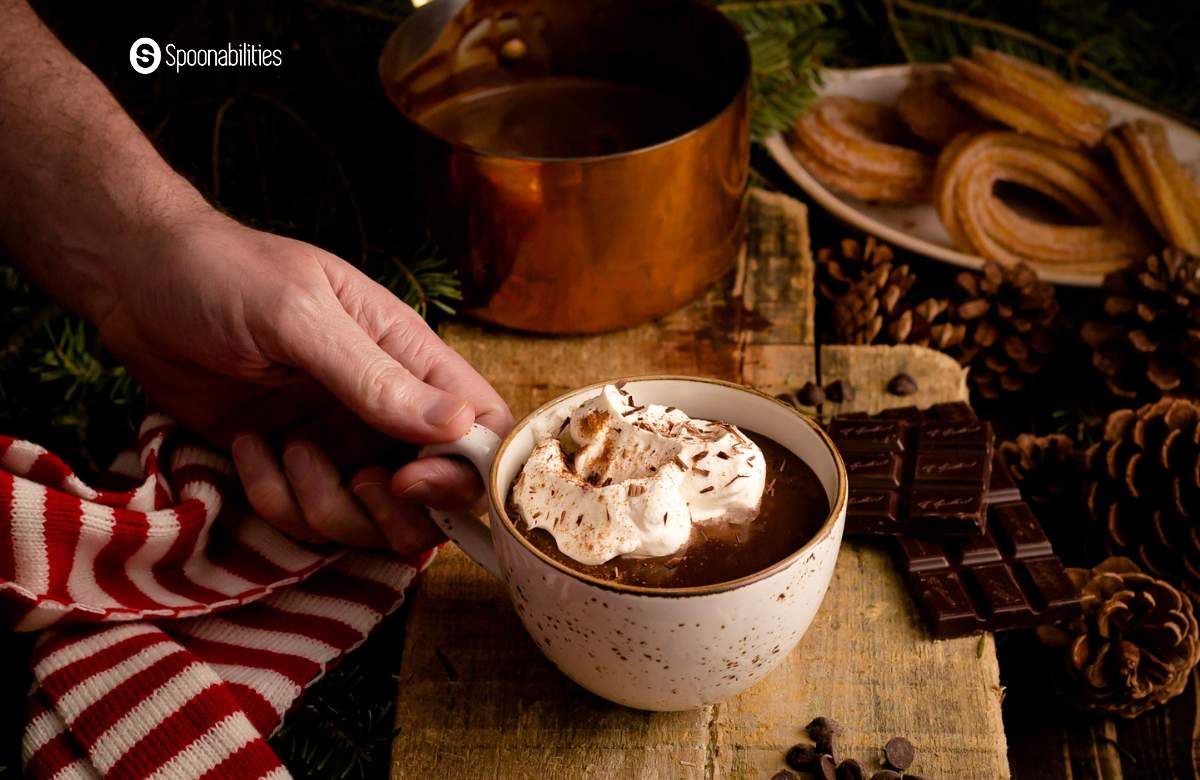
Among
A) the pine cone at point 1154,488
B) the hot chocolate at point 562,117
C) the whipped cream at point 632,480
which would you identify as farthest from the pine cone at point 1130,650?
the hot chocolate at point 562,117

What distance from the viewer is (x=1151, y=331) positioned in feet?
5.35

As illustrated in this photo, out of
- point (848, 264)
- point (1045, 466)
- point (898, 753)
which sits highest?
point (898, 753)

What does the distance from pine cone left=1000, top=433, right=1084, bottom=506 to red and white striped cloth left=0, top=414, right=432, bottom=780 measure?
2.81ft

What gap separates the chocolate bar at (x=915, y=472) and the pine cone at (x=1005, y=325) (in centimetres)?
38

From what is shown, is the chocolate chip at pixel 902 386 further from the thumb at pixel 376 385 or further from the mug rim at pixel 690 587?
the thumb at pixel 376 385

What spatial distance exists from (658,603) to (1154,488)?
893 millimetres

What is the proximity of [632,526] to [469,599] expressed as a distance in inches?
13.9

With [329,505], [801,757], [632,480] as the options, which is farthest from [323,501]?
[801,757]

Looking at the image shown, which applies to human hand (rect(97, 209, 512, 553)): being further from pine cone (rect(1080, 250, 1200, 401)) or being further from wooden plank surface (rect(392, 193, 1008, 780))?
pine cone (rect(1080, 250, 1200, 401))

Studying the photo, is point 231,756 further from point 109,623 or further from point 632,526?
point 632,526

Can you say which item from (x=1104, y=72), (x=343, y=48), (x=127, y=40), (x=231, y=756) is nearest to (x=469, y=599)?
(x=231, y=756)

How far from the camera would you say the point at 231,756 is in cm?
102

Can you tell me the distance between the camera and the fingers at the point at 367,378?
108cm

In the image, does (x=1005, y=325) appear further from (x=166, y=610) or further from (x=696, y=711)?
(x=166, y=610)
